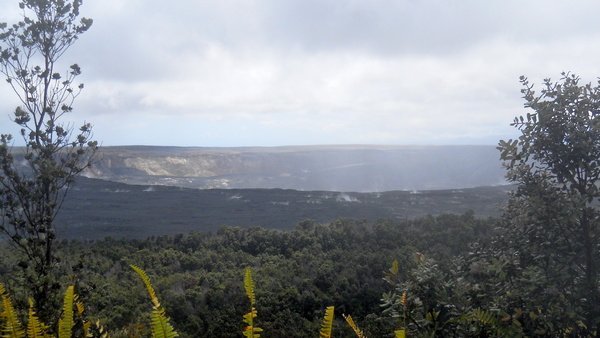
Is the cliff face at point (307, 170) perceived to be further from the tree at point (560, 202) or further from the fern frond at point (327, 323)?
the fern frond at point (327, 323)

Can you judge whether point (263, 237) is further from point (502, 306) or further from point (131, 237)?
point (502, 306)

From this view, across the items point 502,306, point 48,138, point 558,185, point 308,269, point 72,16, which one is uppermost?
point 72,16

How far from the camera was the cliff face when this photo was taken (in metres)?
33.1

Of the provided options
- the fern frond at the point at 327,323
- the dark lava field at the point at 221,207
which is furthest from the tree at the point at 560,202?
the dark lava field at the point at 221,207

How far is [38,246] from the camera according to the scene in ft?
17.0

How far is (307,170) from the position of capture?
38.4 m

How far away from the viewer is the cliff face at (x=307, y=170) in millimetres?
33147

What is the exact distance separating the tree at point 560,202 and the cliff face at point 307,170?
27.3 m

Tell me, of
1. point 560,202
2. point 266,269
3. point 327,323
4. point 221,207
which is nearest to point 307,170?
→ point 221,207

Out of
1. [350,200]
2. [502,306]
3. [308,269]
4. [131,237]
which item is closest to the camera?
[502,306]

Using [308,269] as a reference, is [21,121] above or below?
above

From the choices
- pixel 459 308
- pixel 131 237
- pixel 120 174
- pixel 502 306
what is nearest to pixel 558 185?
pixel 502 306

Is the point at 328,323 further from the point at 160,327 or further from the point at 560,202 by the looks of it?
the point at 560,202

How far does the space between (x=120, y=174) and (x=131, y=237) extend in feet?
58.7
